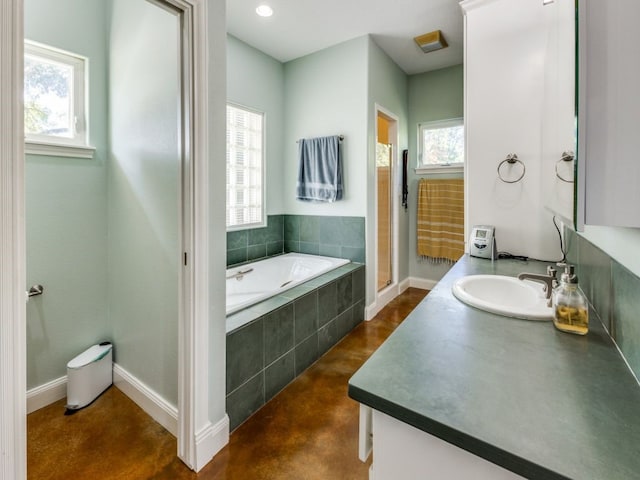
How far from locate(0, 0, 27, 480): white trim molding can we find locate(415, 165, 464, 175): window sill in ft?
12.9

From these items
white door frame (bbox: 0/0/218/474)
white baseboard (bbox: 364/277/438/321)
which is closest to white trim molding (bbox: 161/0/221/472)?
white door frame (bbox: 0/0/218/474)

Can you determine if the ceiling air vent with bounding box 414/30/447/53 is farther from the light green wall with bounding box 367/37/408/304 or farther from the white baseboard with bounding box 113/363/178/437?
the white baseboard with bounding box 113/363/178/437

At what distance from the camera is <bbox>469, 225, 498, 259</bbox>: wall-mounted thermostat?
6.64 feet

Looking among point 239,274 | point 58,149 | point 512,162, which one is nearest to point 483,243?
point 512,162

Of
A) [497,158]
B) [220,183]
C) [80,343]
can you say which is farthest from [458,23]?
[80,343]

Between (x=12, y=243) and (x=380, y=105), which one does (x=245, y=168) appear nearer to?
(x=380, y=105)

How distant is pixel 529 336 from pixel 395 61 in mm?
3716

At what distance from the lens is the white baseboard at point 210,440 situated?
1.39 m

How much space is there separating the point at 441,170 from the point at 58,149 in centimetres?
382

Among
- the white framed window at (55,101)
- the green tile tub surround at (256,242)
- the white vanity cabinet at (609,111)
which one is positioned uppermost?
the white framed window at (55,101)

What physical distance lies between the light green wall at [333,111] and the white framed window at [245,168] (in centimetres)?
39

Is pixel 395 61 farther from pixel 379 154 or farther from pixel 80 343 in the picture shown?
pixel 80 343

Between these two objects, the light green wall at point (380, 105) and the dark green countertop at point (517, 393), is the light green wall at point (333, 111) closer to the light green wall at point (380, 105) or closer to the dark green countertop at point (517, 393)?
the light green wall at point (380, 105)

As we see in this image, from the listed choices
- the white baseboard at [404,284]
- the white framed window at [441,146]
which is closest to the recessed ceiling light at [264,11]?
the white framed window at [441,146]
